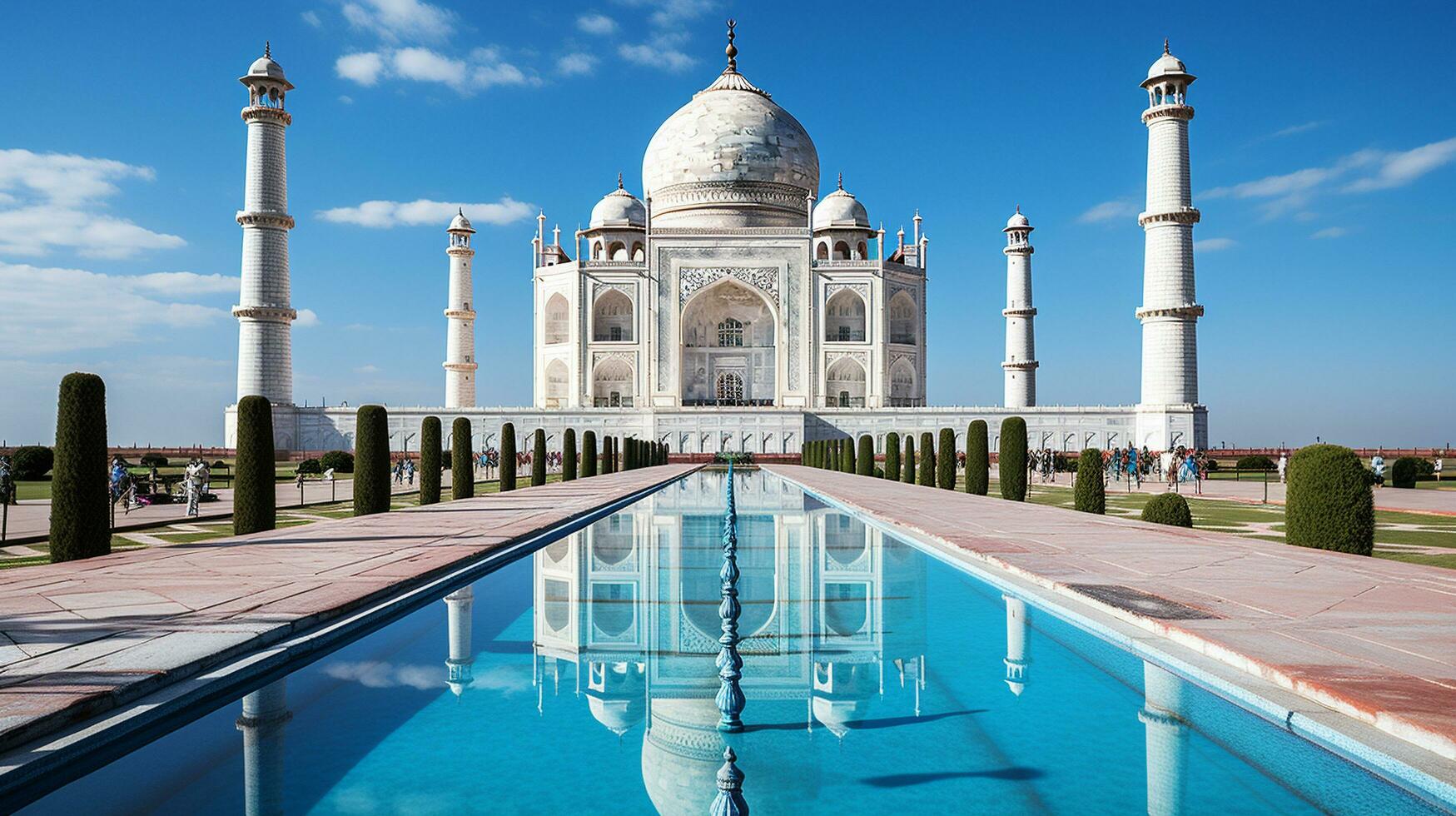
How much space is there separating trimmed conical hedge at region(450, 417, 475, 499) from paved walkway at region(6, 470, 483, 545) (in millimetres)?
219

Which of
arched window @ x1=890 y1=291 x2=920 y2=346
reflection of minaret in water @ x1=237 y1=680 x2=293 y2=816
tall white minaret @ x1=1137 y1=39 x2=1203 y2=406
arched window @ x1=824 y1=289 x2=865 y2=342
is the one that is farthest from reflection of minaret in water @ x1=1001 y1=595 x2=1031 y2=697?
arched window @ x1=890 y1=291 x2=920 y2=346

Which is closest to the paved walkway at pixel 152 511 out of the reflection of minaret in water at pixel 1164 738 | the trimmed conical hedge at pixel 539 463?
the trimmed conical hedge at pixel 539 463

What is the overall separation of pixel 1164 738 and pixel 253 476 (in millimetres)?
5913

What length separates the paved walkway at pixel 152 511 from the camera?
7180mm

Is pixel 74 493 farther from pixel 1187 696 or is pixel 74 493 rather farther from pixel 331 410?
pixel 331 410

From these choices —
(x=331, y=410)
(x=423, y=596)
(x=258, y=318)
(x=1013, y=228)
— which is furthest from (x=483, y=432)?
(x=423, y=596)

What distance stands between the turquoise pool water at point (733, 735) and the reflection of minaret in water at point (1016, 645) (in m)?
0.01

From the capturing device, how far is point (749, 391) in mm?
27766

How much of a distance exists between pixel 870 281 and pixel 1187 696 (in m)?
25.3

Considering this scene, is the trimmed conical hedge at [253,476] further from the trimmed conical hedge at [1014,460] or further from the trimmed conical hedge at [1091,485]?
the trimmed conical hedge at [1014,460]

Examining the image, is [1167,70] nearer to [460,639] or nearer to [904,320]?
[904,320]

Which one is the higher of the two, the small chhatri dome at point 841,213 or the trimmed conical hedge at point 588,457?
the small chhatri dome at point 841,213

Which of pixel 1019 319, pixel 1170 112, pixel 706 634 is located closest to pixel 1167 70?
pixel 1170 112

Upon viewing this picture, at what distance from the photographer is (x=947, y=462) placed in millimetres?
12383
